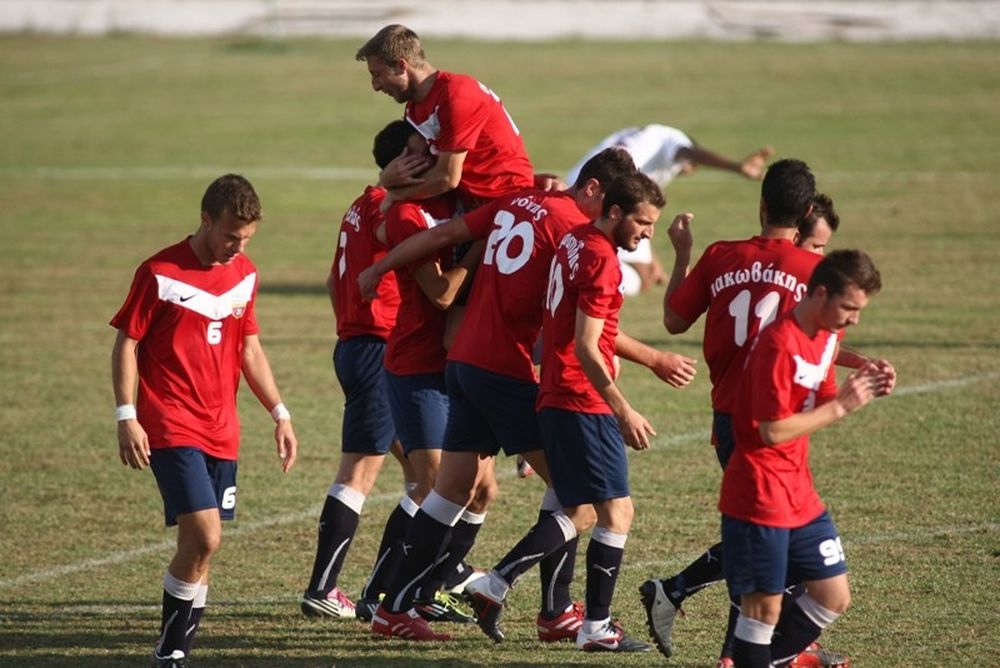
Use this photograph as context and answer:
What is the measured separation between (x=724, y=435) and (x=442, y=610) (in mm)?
1821

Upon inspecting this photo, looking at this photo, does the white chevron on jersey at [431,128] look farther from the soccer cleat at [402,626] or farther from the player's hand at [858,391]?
the player's hand at [858,391]

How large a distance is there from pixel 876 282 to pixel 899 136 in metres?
24.7

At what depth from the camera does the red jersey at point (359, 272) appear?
8438 millimetres

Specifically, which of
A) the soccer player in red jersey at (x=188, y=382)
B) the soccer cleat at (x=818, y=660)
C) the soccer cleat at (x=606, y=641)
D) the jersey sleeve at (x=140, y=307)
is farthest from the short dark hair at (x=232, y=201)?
the soccer cleat at (x=818, y=660)

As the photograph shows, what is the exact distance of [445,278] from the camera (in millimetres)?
7828

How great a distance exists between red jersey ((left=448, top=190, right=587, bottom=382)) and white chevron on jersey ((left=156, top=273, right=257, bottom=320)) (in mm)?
1051

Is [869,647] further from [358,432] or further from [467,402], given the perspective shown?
[358,432]

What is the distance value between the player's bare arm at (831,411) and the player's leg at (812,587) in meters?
0.46

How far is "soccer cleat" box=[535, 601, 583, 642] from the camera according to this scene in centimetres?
751

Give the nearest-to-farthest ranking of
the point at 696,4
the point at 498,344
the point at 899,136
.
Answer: the point at 498,344, the point at 899,136, the point at 696,4

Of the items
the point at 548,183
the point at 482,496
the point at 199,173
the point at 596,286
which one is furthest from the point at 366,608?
the point at 199,173

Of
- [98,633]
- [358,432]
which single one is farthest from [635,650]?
[98,633]

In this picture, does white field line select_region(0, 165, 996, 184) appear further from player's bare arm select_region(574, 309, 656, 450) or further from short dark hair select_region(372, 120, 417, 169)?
player's bare arm select_region(574, 309, 656, 450)

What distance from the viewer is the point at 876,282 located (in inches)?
241
